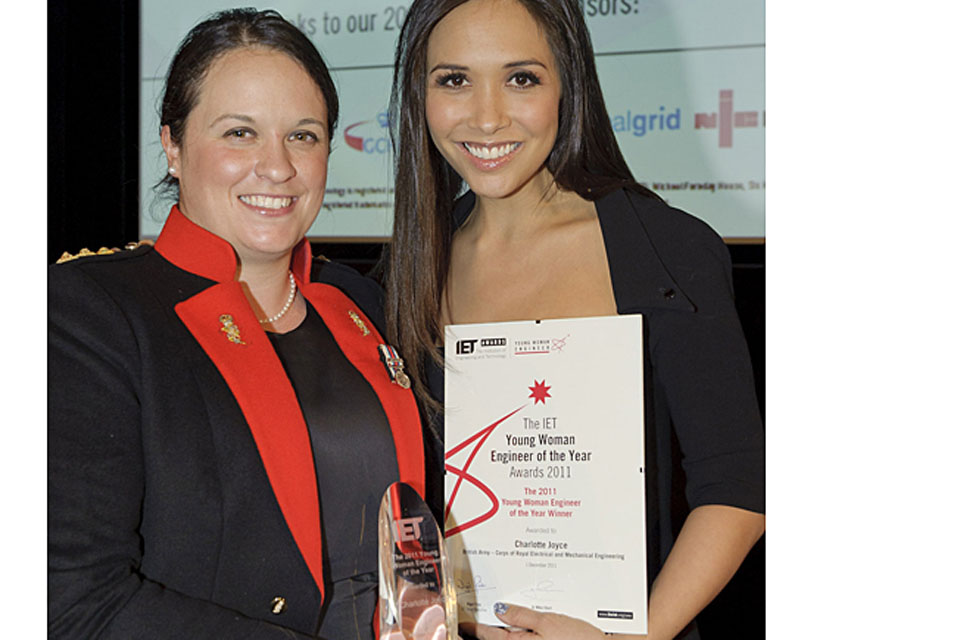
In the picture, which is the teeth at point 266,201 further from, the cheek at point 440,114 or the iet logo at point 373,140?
the iet logo at point 373,140

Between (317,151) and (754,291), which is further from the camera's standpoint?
(754,291)

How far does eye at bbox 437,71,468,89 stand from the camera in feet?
5.51

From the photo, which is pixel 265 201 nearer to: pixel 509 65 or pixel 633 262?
pixel 509 65

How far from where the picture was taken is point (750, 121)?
1820 mm

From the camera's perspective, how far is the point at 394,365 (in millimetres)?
1703

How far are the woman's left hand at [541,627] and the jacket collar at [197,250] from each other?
0.72 meters

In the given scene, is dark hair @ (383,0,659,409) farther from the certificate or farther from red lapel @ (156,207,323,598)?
red lapel @ (156,207,323,598)

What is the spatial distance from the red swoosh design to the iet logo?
2.11 feet
